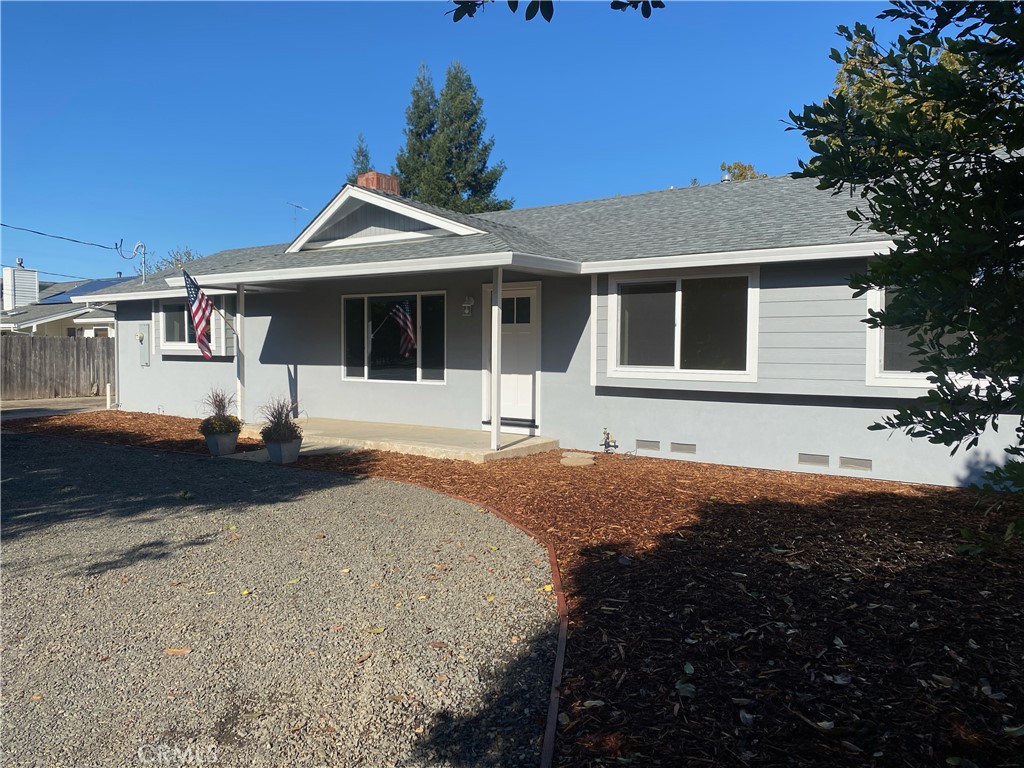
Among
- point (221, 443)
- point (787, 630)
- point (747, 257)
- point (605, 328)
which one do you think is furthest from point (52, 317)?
point (787, 630)

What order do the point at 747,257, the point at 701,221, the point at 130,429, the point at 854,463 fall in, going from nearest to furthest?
the point at 854,463
the point at 747,257
the point at 701,221
the point at 130,429

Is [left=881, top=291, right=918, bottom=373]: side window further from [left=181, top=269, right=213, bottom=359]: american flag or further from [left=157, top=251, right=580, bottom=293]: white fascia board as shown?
[left=181, top=269, right=213, bottom=359]: american flag

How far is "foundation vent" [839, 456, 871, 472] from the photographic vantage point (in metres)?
8.55

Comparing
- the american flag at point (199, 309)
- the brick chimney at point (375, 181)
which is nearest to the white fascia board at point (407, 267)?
the american flag at point (199, 309)

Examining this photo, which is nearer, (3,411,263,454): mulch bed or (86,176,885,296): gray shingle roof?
(86,176,885,296): gray shingle roof

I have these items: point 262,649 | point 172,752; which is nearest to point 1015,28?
point 172,752

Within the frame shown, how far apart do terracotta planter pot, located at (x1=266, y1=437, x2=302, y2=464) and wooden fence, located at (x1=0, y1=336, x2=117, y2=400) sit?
1328 cm

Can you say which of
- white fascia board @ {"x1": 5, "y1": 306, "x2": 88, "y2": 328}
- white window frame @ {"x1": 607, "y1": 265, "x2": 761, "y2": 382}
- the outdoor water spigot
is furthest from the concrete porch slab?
white fascia board @ {"x1": 5, "y1": 306, "x2": 88, "y2": 328}

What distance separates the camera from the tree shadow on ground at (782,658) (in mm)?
2918

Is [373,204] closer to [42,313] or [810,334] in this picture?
[810,334]

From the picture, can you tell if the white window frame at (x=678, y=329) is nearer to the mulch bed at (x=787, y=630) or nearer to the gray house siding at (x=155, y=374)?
the mulch bed at (x=787, y=630)

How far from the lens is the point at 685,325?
952 cm

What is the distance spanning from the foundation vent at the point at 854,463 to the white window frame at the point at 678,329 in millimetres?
1403

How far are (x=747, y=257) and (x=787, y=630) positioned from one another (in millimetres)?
5782
